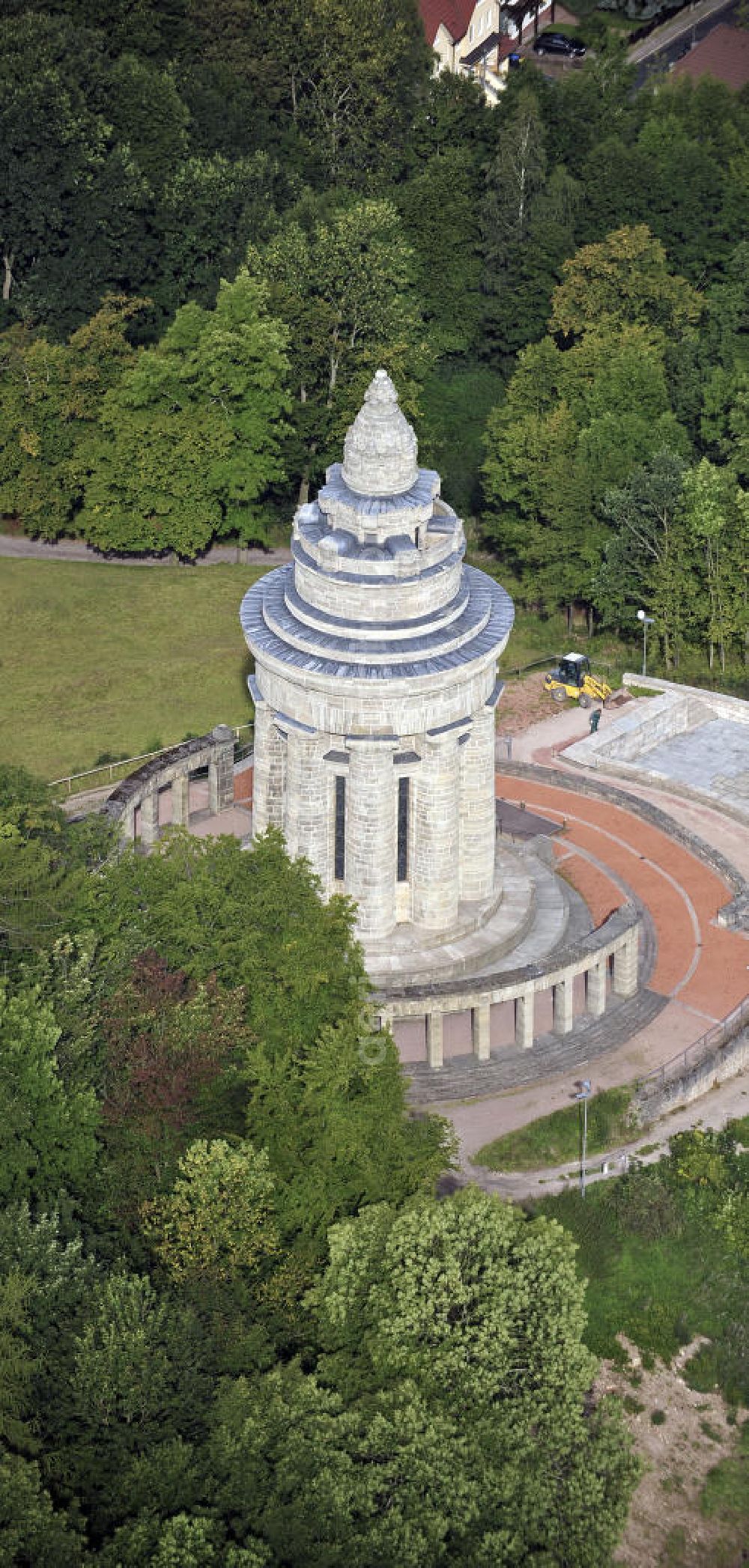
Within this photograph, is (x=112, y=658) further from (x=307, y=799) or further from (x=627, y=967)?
(x=627, y=967)

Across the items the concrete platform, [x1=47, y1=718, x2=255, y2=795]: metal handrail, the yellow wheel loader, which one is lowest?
the concrete platform

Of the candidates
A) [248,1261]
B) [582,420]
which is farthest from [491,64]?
[248,1261]

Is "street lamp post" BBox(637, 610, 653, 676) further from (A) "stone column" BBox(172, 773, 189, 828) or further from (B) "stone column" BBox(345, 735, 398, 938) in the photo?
(B) "stone column" BBox(345, 735, 398, 938)

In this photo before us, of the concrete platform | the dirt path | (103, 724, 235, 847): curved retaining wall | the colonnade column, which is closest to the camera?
the dirt path

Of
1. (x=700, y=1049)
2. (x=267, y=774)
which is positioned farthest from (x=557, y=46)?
(x=700, y=1049)

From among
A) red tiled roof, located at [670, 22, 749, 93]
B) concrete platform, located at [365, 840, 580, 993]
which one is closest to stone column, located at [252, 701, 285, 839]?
concrete platform, located at [365, 840, 580, 993]

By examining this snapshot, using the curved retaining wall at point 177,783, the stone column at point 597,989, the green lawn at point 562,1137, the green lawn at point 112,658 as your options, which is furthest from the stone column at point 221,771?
the green lawn at point 562,1137

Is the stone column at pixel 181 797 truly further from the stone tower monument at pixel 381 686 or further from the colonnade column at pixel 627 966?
the colonnade column at pixel 627 966
